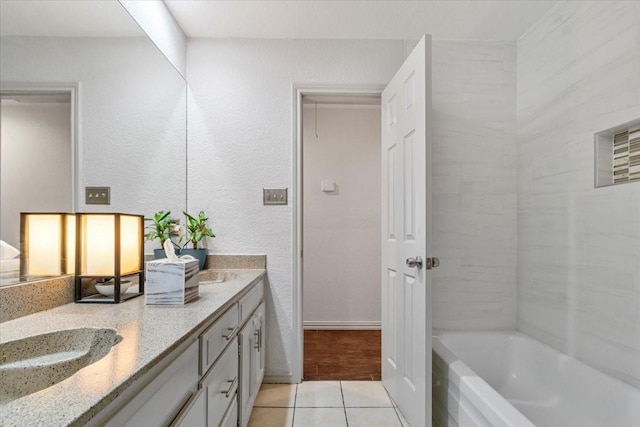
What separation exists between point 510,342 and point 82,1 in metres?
2.77

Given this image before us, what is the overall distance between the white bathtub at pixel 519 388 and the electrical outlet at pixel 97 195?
1.65 meters

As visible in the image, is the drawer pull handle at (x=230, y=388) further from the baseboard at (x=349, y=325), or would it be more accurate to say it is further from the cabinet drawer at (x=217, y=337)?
the baseboard at (x=349, y=325)

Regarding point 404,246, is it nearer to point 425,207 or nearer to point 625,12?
point 425,207

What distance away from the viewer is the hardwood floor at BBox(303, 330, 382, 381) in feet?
8.51

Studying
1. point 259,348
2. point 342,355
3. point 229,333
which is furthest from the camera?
point 342,355

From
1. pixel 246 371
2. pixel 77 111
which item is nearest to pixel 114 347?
pixel 77 111

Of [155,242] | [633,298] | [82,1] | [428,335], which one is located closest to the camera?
[82,1]

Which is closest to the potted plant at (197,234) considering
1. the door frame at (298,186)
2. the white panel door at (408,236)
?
the door frame at (298,186)

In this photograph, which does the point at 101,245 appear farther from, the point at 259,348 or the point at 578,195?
the point at 578,195

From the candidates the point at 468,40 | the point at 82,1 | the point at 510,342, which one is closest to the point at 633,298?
the point at 510,342

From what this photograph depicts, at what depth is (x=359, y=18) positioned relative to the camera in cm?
219

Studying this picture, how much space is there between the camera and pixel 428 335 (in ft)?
5.36

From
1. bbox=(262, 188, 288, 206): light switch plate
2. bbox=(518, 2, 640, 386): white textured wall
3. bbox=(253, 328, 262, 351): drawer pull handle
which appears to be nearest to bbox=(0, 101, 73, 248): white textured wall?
bbox=(253, 328, 262, 351): drawer pull handle

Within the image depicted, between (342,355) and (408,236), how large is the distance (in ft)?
5.00
